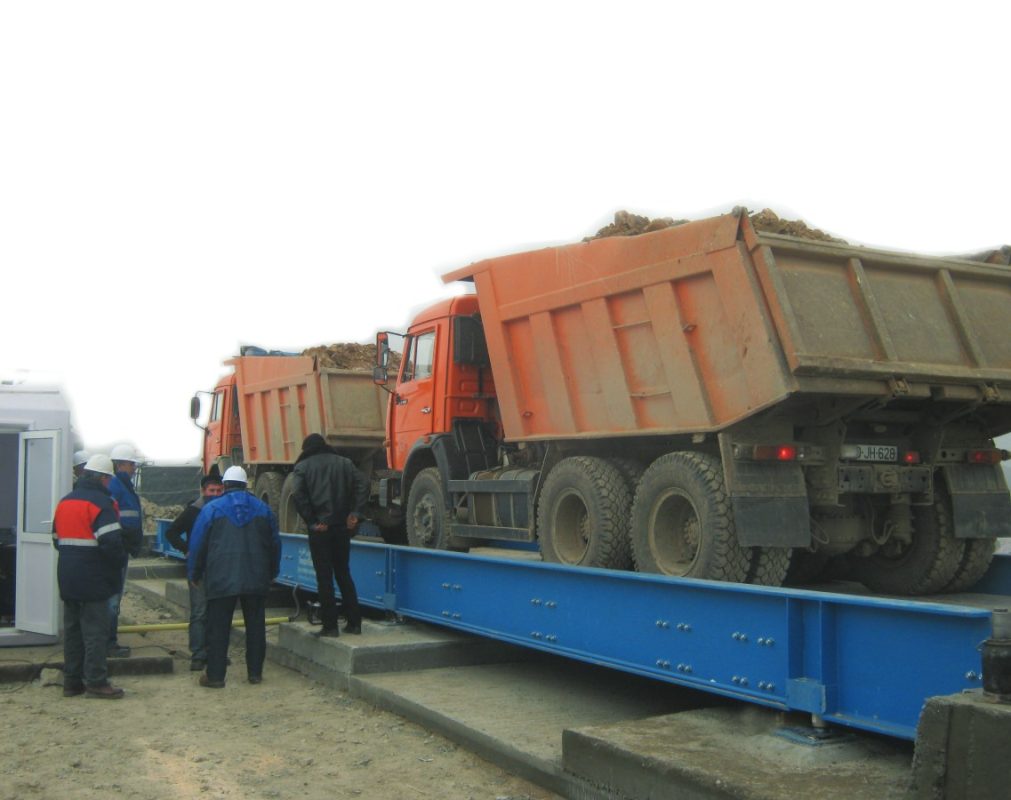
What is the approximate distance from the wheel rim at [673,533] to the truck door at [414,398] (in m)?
3.62

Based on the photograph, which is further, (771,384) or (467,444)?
(467,444)

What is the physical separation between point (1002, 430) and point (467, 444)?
15.3 ft

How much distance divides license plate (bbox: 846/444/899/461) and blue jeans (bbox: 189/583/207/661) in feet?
17.0

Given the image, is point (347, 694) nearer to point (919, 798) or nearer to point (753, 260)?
point (753, 260)

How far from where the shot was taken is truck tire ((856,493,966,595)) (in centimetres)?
714

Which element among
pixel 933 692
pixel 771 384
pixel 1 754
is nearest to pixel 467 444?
pixel 771 384

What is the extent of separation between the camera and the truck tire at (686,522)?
6.68 meters

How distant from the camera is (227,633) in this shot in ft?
27.2

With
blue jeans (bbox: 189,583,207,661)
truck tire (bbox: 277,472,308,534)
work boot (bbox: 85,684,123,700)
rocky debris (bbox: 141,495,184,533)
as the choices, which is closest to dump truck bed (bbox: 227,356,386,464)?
truck tire (bbox: 277,472,308,534)

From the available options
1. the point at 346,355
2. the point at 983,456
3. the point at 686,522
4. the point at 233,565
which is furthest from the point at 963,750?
the point at 346,355

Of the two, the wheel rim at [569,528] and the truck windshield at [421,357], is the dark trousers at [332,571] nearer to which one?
the wheel rim at [569,528]

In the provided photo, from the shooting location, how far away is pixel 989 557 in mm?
7375

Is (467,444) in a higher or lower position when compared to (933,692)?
higher

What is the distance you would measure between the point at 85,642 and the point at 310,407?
6190mm
